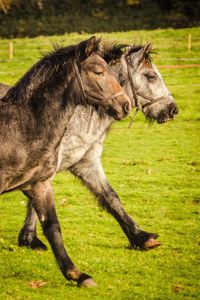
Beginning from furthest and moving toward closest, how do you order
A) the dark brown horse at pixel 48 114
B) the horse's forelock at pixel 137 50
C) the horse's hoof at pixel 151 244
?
the horse's forelock at pixel 137 50 < the horse's hoof at pixel 151 244 < the dark brown horse at pixel 48 114

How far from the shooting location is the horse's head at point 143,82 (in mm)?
9688

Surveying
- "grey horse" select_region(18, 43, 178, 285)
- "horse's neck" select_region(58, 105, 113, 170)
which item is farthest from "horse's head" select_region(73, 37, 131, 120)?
"horse's neck" select_region(58, 105, 113, 170)

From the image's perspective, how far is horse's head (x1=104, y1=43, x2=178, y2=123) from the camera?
9.69 meters

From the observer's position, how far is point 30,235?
889cm

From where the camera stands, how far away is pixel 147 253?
8.41 meters

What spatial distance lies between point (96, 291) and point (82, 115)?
287 cm

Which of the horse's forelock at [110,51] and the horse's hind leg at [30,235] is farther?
the horse's hind leg at [30,235]

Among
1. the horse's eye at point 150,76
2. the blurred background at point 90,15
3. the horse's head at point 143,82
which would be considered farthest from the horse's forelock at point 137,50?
the blurred background at point 90,15

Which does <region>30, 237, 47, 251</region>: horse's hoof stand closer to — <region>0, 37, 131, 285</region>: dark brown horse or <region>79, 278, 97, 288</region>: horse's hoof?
<region>0, 37, 131, 285</region>: dark brown horse

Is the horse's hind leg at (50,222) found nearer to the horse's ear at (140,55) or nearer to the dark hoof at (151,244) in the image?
the dark hoof at (151,244)

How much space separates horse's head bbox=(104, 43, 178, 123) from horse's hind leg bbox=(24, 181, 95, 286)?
10.0 feet

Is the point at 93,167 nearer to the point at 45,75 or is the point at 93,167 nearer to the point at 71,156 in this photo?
the point at 71,156

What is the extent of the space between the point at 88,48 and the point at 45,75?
58 cm

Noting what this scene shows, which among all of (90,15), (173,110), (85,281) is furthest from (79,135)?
(90,15)
